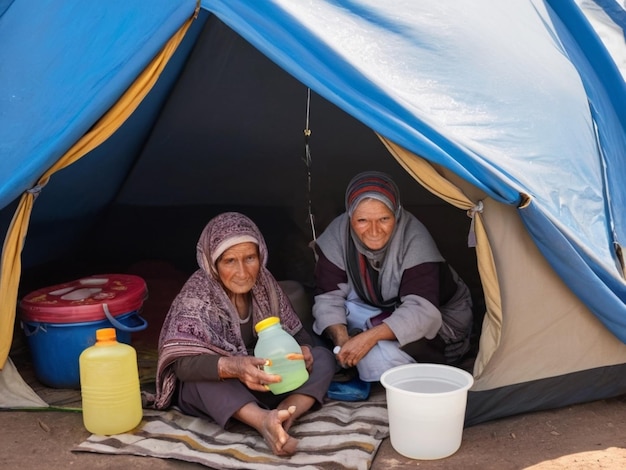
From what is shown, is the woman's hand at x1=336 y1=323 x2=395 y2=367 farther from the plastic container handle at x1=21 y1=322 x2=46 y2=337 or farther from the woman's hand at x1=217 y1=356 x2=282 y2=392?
the plastic container handle at x1=21 y1=322 x2=46 y2=337

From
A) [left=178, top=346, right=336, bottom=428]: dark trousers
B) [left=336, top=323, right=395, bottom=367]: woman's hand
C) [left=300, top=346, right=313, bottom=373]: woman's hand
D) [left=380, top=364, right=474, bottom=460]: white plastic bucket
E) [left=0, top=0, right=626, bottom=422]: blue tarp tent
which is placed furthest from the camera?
[left=336, top=323, right=395, bottom=367]: woman's hand

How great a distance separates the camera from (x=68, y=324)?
2830 millimetres

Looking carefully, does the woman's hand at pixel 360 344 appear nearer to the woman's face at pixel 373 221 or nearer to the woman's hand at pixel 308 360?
the woman's hand at pixel 308 360

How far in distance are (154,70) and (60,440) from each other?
1.20 metres

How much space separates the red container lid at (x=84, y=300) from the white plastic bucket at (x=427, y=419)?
1066 millimetres

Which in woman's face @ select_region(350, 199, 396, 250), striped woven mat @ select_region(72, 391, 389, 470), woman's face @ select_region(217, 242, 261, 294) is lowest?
striped woven mat @ select_region(72, 391, 389, 470)

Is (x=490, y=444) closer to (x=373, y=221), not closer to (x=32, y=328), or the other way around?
(x=373, y=221)

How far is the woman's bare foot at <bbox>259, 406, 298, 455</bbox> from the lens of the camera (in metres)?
2.32

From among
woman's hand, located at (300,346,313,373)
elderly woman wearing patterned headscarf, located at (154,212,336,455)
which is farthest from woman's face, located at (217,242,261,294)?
woman's hand, located at (300,346,313,373)

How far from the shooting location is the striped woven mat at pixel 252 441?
231 centimetres

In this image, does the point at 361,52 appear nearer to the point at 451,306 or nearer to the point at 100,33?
the point at 100,33

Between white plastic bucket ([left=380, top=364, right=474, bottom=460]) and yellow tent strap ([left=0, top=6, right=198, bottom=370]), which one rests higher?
yellow tent strap ([left=0, top=6, right=198, bottom=370])

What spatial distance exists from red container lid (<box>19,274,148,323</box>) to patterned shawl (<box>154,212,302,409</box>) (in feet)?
1.04

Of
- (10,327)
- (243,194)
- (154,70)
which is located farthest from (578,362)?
(243,194)
